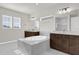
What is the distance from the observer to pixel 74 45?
2846mm

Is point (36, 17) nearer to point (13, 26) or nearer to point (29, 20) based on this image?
point (29, 20)

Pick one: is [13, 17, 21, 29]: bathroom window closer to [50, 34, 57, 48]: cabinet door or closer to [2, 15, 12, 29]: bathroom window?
[2, 15, 12, 29]: bathroom window

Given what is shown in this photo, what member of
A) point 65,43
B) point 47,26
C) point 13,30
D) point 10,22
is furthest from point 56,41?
point 10,22

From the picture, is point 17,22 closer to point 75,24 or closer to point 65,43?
point 75,24

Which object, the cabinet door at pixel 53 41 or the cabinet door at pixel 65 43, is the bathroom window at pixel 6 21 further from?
the cabinet door at pixel 65 43

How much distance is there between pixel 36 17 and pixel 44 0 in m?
5.02

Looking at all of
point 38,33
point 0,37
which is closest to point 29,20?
point 38,33

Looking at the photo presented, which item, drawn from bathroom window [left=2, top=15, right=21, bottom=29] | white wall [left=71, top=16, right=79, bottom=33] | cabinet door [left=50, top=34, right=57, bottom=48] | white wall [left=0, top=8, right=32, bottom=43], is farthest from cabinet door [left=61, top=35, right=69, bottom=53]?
bathroom window [left=2, top=15, right=21, bottom=29]

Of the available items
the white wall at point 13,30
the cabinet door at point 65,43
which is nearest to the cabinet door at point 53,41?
the cabinet door at point 65,43

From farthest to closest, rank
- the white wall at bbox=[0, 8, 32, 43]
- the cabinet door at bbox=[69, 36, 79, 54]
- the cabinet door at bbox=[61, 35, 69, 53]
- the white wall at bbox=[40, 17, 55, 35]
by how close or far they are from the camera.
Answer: the white wall at bbox=[40, 17, 55, 35], the white wall at bbox=[0, 8, 32, 43], the cabinet door at bbox=[61, 35, 69, 53], the cabinet door at bbox=[69, 36, 79, 54]

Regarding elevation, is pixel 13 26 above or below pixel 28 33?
above

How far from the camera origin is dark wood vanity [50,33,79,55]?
2818 mm

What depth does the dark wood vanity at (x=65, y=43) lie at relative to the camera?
9.25 ft
